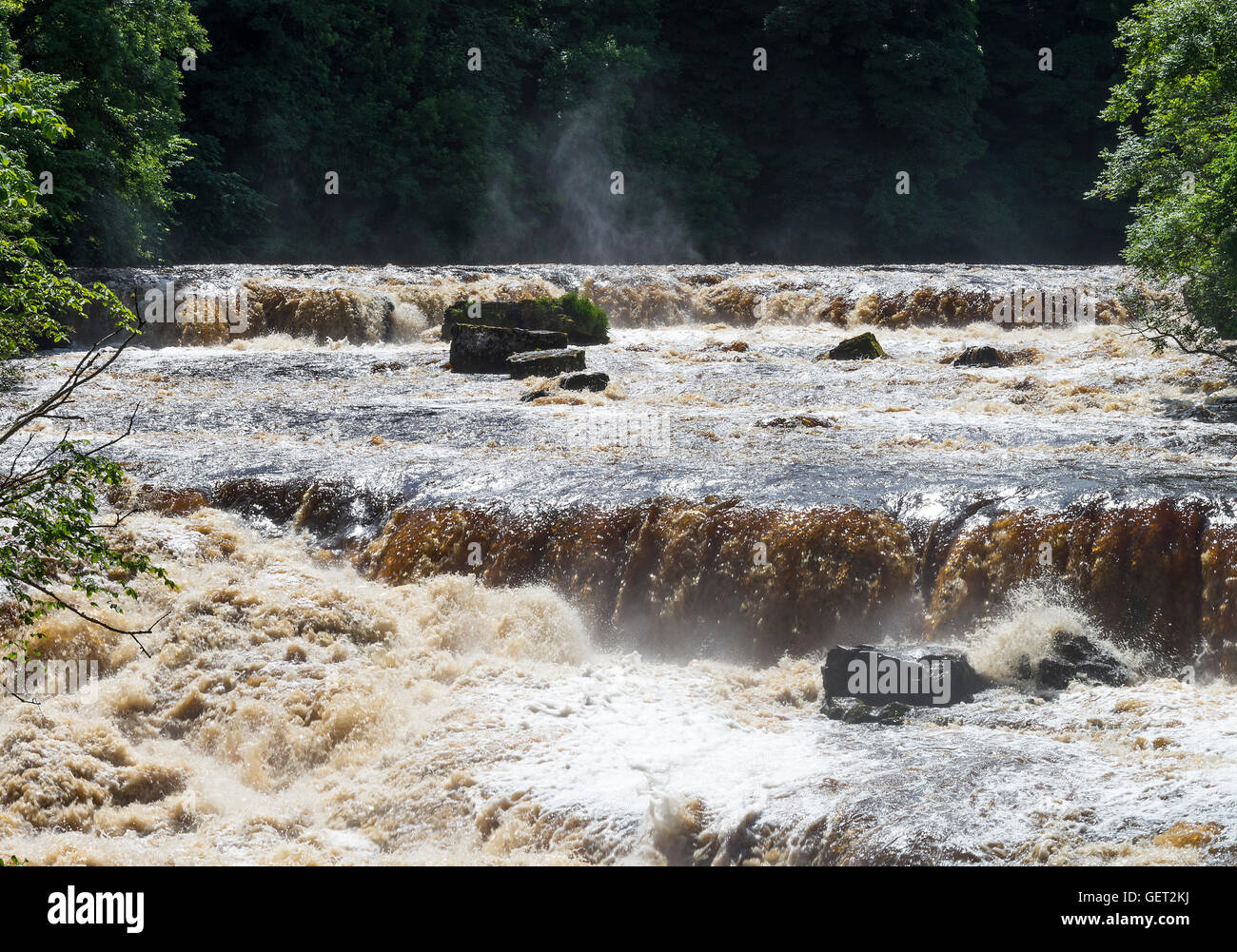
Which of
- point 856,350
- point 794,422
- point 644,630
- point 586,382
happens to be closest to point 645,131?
point 856,350

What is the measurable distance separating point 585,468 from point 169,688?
13.1 feet

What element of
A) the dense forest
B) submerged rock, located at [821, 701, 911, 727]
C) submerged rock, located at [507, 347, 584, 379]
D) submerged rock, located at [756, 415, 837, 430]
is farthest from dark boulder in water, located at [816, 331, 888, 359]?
the dense forest

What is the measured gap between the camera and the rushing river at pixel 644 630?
5488 millimetres

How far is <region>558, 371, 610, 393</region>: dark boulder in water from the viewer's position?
45.5ft

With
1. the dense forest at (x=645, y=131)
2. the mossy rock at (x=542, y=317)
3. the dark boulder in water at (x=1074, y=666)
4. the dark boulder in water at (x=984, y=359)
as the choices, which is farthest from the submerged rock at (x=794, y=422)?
the dense forest at (x=645, y=131)

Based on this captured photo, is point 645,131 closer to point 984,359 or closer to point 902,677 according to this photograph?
point 984,359

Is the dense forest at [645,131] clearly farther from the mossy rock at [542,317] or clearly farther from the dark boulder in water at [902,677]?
the dark boulder in water at [902,677]

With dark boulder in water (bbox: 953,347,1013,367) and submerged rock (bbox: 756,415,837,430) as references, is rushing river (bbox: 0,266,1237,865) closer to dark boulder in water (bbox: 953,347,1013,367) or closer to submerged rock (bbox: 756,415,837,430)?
submerged rock (bbox: 756,415,837,430)

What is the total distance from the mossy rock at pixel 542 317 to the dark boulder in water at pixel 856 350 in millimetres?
3913

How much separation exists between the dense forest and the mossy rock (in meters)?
9.12

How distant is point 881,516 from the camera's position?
27.0 ft
